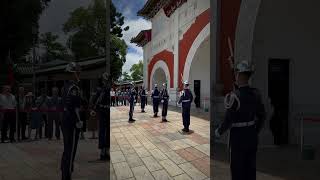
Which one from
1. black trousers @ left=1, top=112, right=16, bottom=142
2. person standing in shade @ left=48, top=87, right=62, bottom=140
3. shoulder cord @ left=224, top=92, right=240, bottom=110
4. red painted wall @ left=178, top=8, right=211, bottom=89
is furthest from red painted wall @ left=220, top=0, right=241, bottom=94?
black trousers @ left=1, top=112, right=16, bottom=142

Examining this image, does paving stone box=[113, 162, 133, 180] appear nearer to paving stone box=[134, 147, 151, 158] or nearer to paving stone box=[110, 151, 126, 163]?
paving stone box=[110, 151, 126, 163]

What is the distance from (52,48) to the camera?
8.27 feet

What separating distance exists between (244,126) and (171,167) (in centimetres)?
115

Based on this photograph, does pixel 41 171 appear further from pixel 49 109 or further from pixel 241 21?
pixel 241 21

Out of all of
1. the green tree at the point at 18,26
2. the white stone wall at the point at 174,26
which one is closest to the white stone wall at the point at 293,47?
the white stone wall at the point at 174,26

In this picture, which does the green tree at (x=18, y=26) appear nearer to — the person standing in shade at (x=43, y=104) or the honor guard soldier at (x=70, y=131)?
the person standing in shade at (x=43, y=104)

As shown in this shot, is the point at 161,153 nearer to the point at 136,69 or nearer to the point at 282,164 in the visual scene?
the point at 282,164

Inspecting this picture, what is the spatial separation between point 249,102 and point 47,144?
1524mm

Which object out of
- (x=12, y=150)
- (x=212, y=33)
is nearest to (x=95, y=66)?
(x=212, y=33)

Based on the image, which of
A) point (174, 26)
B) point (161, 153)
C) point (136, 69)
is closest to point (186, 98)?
point (161, 153)

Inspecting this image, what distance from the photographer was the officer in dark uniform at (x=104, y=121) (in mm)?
2930

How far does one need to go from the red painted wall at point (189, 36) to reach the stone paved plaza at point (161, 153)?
600 millimetres

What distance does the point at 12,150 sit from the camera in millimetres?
3129

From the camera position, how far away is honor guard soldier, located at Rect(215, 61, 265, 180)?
2.48 m
